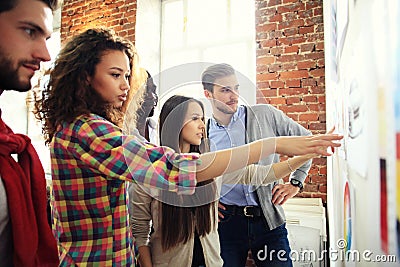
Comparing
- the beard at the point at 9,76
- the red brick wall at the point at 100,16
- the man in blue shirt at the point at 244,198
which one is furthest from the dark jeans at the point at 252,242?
the red brick wall at the point at 100,16

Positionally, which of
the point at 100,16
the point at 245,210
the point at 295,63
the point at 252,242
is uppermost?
the point at 100,16

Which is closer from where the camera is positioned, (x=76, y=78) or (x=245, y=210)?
(x=76, y=78)

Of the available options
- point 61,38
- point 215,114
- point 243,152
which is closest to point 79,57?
point 243,152

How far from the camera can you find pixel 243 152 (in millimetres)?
809

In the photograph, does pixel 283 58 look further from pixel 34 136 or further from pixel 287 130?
pixel 34 136

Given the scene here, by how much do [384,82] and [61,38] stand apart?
11.5 feet

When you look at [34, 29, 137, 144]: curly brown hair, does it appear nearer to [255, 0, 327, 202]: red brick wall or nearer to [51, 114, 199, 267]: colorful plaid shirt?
[51, 114, 199, 267]: colorful plaid shirt

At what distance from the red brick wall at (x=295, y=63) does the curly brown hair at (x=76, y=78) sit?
1.56 meters

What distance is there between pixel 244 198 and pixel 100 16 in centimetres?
249

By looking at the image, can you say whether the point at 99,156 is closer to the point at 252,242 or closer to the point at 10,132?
the point at 10,132

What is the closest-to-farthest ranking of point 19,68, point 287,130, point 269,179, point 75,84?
point 19,68 → point 75,84 → point 269,179 → point 287,130

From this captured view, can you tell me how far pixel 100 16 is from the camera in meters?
3.14

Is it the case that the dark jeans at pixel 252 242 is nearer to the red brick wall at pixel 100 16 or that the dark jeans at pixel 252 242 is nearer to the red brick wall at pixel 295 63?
the red brick wall at pixel 295 63

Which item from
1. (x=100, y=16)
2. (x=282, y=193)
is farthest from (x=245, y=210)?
(x=100, y=16)
